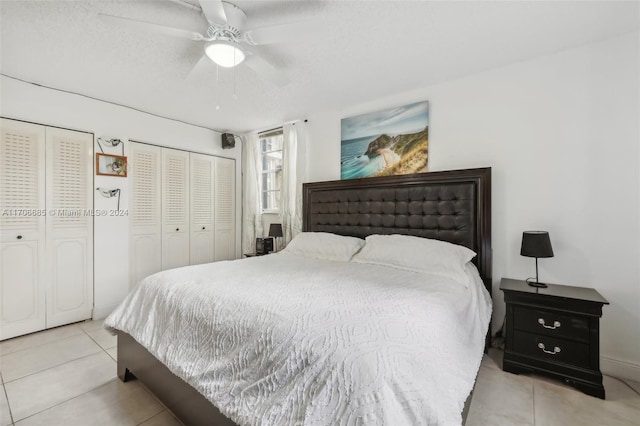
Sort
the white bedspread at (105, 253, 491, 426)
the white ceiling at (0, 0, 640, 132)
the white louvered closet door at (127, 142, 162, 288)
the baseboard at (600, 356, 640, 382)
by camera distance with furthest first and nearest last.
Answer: the white louvered closet door at (127, 142, 162, 288), the baseboard at (600, 356, 640, 382), the white ceiling at (0, 0, 640, 132), the white bedspread at (105, 253, 491, 426)

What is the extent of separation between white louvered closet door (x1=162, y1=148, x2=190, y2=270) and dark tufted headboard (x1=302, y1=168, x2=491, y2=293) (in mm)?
1764

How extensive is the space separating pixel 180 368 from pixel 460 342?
1.43 m

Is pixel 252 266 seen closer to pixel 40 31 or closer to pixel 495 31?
pixel 40 31

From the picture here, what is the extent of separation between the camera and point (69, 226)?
2.98 metres

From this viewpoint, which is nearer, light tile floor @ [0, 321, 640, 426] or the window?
light tile floor @ [0, 321, 640, 426]

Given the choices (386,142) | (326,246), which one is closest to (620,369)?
(326,246)

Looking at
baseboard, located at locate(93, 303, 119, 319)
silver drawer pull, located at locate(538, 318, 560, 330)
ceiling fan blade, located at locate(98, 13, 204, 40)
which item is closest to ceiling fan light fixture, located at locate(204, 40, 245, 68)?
ceiling fan blade, located at locate(98, 13, 204, 40)

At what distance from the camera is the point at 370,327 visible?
111cm

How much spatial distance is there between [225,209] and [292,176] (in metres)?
1.36

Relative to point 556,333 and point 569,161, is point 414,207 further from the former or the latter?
point 556,333

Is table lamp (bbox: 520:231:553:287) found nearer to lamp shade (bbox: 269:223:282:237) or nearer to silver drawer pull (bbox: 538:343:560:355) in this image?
silver drawer pull (bbox: 538:343:560:355)

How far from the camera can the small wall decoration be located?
318cm

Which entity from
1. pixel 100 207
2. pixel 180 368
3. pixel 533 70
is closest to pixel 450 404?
pixel 180 368

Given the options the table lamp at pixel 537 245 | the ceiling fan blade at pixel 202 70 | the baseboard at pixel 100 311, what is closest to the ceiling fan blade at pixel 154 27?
the ceiling fan blade at pixel 202 70
